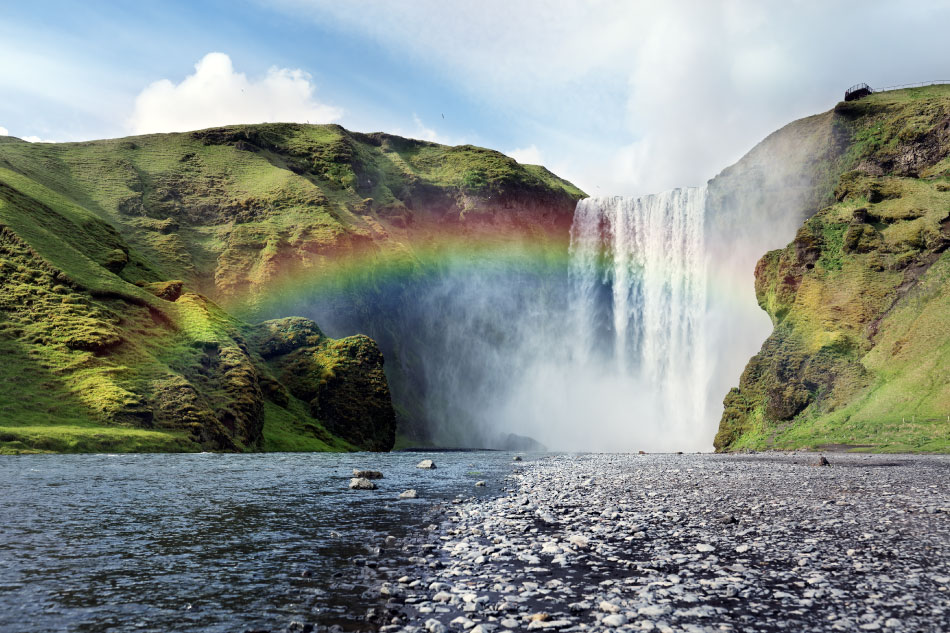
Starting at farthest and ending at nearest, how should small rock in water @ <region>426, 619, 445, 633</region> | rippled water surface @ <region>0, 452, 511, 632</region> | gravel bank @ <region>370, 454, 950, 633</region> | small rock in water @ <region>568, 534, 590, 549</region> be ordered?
small rock in water @ <region>568, 534, 590, 549</region> → rippled water surface @ <region>0, 452, 511, 632</region> → gravel bank @ <region>370, 454, 950, 633</region> → small rock in water @ <region>426, 619, 445, 633</region>

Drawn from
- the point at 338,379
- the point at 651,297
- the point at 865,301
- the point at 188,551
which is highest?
the point at 651,297

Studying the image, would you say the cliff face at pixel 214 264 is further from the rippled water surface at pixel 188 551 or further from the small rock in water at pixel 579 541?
the small rock in water at pixel 579 541

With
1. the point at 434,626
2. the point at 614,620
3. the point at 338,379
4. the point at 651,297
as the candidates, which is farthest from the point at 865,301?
the point at 434,626

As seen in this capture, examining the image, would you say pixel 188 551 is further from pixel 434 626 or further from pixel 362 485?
pixel 362 485

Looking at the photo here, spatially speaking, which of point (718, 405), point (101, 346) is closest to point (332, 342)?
point (101, 346)

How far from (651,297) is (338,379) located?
58.7 m

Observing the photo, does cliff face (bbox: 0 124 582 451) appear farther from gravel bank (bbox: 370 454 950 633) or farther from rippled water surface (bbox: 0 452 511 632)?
gravel bank (bbox: 370 454 950 633)

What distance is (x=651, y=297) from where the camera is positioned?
10706 centimetres

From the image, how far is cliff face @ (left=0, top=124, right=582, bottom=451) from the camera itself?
208 ft

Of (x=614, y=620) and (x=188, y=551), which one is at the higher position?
(x=614, y=620)

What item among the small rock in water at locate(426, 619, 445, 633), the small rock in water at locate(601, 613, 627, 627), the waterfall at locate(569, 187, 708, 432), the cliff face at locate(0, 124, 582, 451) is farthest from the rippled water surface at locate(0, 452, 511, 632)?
the waterfall at locate(569, 187, 708, 432)

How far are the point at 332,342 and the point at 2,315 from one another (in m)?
45.4

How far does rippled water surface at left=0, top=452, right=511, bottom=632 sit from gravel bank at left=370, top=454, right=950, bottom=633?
4.80 feet

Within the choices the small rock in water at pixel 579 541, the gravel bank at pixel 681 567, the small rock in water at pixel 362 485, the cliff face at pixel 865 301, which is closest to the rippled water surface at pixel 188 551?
the small rock in water at pixel 362 485
